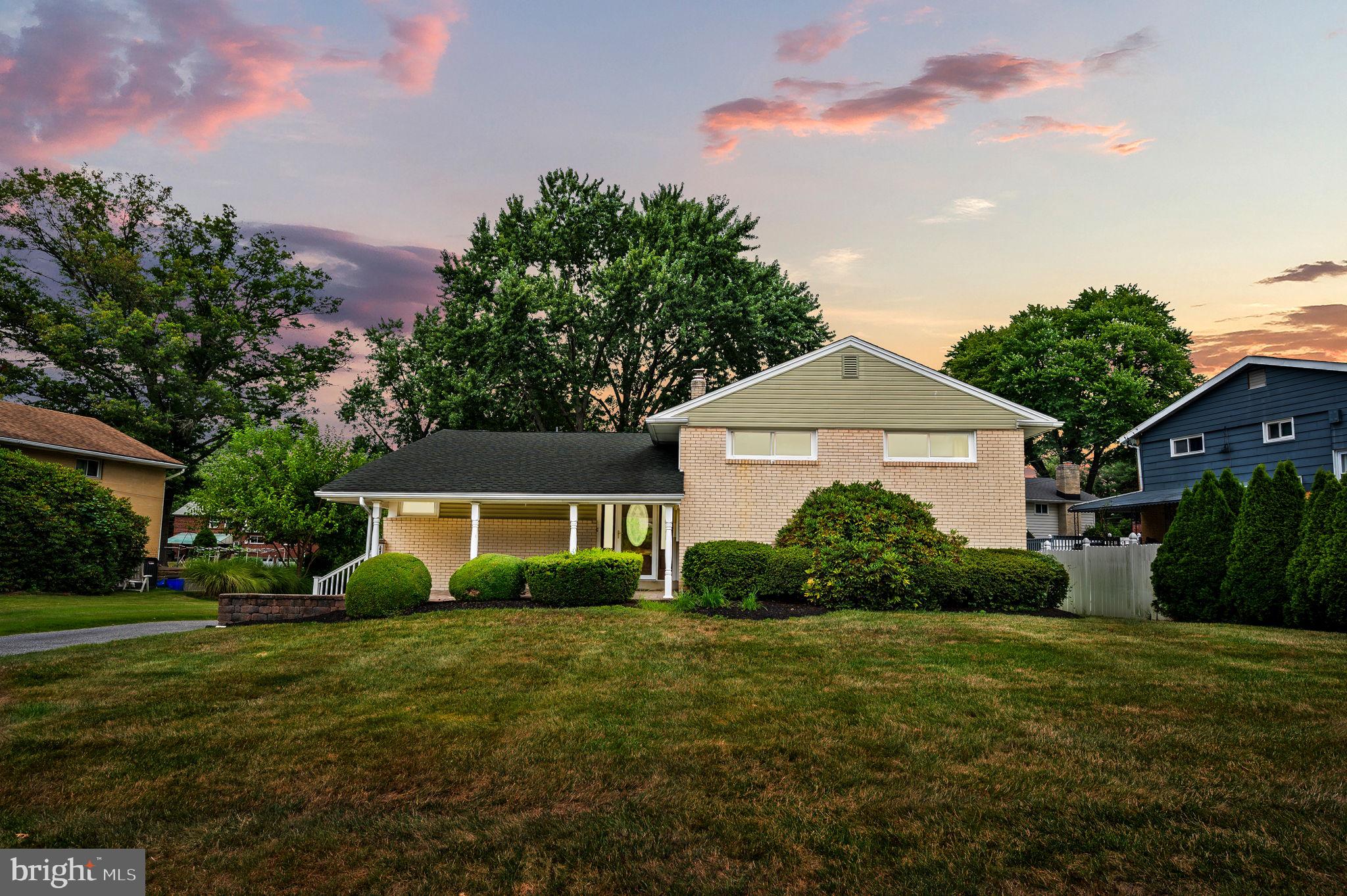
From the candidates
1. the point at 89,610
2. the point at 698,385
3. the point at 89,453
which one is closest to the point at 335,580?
the point at 89,610

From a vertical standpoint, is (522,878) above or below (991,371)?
below

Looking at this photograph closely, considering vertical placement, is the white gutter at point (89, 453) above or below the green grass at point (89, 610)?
above

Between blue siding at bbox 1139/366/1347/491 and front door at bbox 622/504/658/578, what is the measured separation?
51.6ft

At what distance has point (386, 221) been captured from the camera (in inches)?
753

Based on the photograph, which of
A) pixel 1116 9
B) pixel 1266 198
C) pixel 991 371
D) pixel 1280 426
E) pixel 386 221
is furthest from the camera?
pixel 991 371

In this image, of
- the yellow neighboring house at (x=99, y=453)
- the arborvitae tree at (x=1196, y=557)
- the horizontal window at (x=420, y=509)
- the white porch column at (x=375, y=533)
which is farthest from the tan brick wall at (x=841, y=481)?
the yellow neighboring house at (x=99, y=453)

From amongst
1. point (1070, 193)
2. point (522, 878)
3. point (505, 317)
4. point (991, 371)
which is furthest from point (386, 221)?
point (991, 371)

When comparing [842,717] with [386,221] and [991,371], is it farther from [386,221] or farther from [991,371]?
[991,371]

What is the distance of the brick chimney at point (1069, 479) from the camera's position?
37.5 meters

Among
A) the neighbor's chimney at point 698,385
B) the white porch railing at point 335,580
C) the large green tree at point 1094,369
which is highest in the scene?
the large green tree at point 1094,369

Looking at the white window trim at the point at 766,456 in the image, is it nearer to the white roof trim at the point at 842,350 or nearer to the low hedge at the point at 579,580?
the white roof trim at the point at 842,350

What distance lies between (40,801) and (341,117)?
51.9ft

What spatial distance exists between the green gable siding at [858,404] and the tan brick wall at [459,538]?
16.2ft

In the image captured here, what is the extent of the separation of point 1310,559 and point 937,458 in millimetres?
7602
